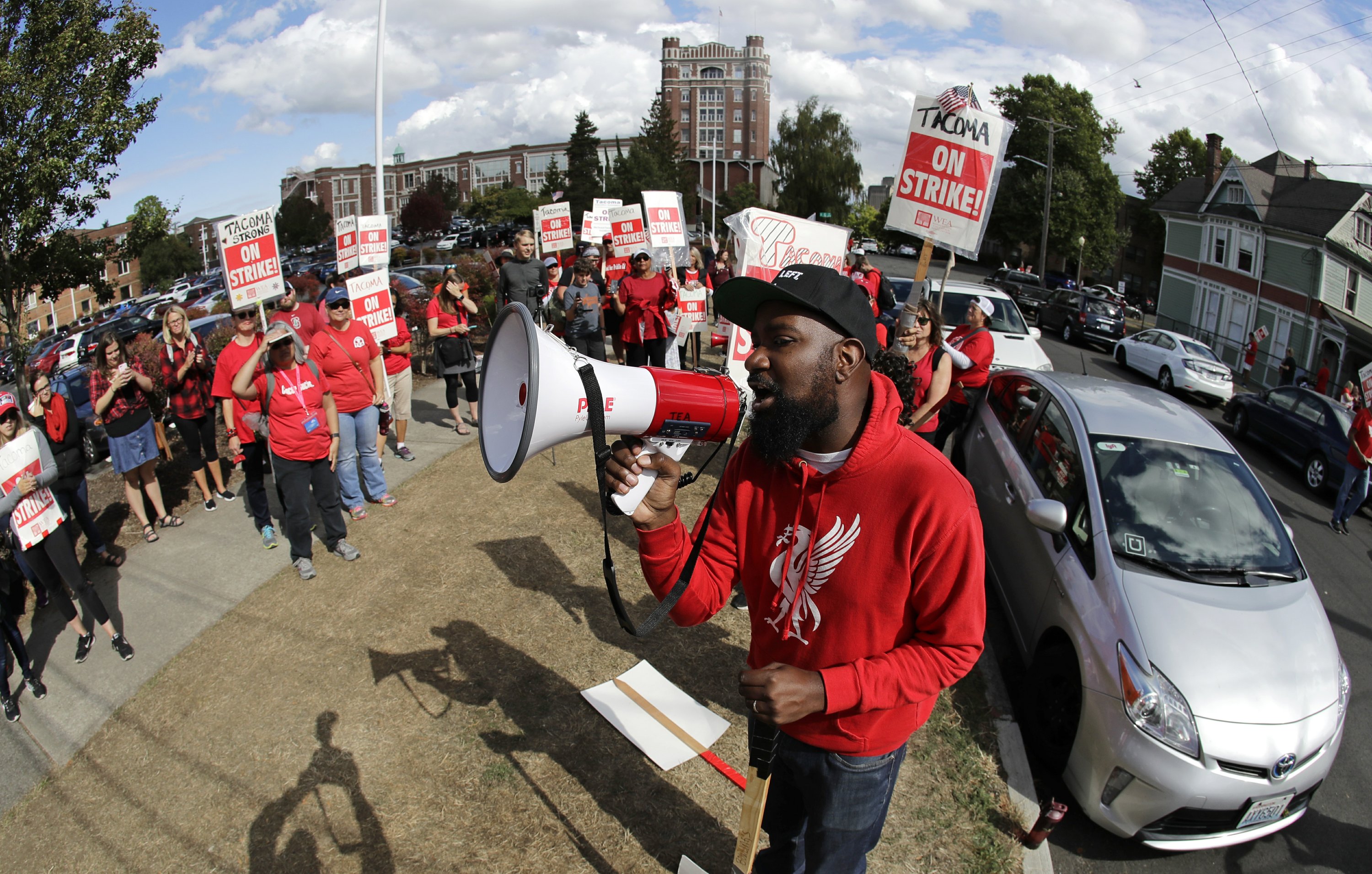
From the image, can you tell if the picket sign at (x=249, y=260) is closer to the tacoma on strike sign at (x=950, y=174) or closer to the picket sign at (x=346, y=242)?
the picket sign at (x=346, y=242)

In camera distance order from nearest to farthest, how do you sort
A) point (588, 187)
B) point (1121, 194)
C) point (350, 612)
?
point (350, 612)
point (1121, 194)
point (588, 187)

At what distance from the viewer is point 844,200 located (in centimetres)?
6128

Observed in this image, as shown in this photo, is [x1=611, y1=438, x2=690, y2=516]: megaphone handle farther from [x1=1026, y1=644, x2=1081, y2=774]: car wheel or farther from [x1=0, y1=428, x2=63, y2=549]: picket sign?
[x1=0, y1=428, x2=63, y2=549]: picket sign

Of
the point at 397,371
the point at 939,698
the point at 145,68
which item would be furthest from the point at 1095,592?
the point at 145,68

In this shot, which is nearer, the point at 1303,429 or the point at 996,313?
the point at 1303,429

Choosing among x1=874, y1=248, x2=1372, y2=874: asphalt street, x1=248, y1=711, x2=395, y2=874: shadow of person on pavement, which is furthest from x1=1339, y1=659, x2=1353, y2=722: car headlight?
x1=248, y1=711, x2=395, y2=874: shadow of person on pavement

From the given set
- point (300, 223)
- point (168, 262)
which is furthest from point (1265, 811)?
point (300, 223)

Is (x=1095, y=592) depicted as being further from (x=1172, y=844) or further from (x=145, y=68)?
(x=145, y=68)

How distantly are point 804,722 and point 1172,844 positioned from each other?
2.43 m

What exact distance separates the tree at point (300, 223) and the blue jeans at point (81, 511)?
67573 millimetres

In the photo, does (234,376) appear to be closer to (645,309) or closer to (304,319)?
(304,319)

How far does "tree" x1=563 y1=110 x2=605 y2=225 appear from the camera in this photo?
58.9 m

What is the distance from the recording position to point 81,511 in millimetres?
5328

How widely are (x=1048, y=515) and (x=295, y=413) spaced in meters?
4.61
